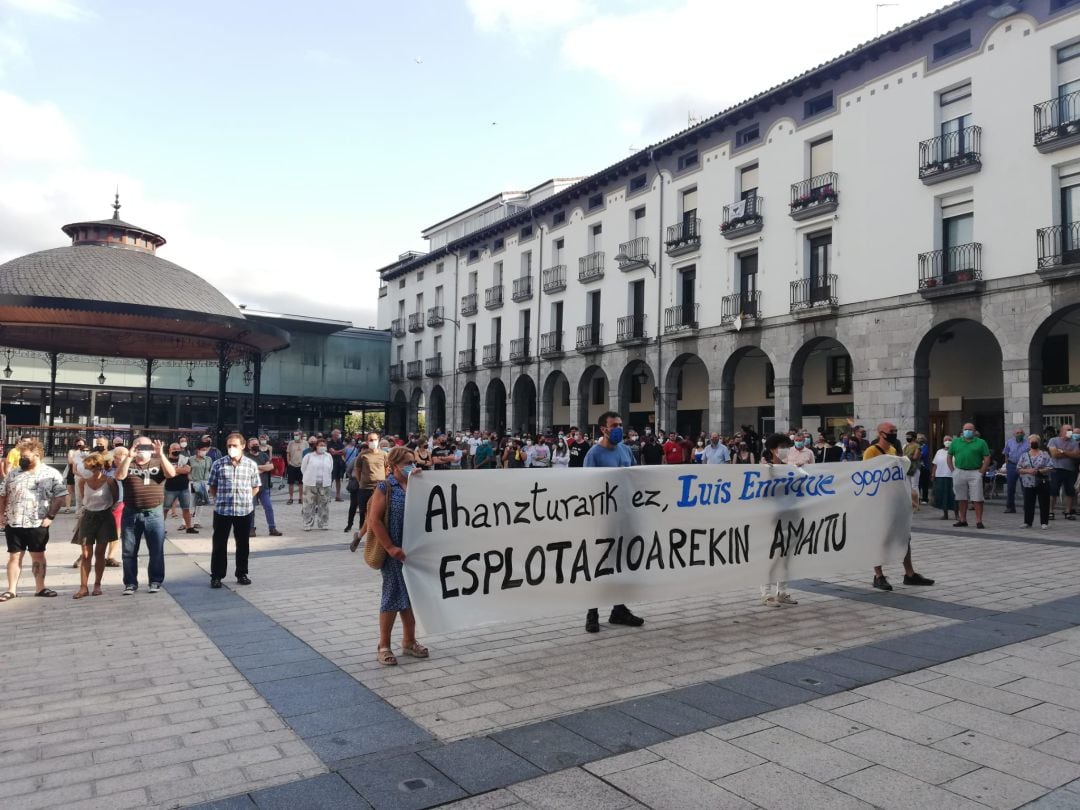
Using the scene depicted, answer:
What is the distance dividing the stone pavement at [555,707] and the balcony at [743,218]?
2041 centimetres

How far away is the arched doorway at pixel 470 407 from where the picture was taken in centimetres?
4400

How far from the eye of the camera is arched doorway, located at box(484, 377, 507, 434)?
4172cm

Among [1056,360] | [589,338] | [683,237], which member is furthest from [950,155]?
[589,338]

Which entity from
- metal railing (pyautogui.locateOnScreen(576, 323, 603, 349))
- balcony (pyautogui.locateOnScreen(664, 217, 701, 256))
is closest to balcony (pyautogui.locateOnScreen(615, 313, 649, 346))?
metal railing (pyautogui.locateOnScreen(576, 323, 603, 349))

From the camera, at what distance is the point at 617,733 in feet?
13.6

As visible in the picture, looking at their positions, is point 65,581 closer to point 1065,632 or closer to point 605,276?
point 1065,632

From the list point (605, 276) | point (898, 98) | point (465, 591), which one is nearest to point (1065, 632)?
point (465, 591)

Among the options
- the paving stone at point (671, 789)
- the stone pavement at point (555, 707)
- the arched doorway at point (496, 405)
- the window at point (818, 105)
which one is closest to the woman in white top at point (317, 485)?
the stone pavement at point (555, 707)

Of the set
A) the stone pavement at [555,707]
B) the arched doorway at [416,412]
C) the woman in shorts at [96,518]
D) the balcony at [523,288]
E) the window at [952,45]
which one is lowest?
the stone pavement at [555,707]

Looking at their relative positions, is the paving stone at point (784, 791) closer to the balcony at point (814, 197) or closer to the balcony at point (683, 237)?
the balcony at point (814, 197)

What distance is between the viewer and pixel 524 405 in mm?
40594

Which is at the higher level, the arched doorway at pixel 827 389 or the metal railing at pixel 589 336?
the metal railing at pixel 589 336

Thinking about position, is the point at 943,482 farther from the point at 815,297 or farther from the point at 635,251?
the point at 635,251

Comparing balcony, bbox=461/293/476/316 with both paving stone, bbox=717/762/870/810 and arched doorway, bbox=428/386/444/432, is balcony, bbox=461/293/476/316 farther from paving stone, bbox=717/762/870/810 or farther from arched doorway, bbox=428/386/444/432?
paving stone, bbox=717/762/870/810
